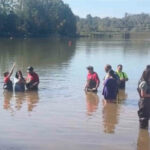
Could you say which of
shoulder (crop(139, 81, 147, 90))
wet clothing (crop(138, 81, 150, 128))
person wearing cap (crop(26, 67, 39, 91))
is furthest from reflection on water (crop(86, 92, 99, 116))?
shoulder (crop(139, 81, 147, 90))

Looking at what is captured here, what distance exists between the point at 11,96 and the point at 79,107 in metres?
3.23

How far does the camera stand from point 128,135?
34.5 feet

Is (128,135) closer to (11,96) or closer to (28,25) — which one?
(11,96)

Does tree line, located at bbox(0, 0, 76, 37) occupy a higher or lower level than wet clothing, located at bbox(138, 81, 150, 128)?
higher

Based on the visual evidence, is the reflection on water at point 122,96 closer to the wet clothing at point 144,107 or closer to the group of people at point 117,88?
the group of people at point 117,88

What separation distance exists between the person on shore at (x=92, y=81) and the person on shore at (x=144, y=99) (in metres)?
5.89

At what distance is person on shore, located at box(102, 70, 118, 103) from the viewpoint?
13430mm

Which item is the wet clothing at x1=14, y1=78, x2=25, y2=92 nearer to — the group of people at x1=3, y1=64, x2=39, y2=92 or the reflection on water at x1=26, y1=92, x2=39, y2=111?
the group of people at x1=3, y1=64, x2=39, y2=92

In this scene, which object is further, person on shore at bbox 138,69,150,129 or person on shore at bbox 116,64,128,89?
person on shore at bbox 116,64,128,89

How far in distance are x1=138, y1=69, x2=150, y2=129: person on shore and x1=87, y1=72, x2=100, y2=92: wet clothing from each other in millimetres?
5946

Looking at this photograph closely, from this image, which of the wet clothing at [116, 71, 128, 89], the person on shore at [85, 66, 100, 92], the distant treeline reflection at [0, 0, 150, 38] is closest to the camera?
the person on shore at [85, 66, 100, 92]

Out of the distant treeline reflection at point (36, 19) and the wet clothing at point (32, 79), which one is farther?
the distant treeline reflection at point (36, 19)

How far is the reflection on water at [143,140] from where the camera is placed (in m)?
9.69

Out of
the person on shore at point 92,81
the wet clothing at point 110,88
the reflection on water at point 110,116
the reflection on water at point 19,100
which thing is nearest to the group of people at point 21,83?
the reflection on water at point 19,100
